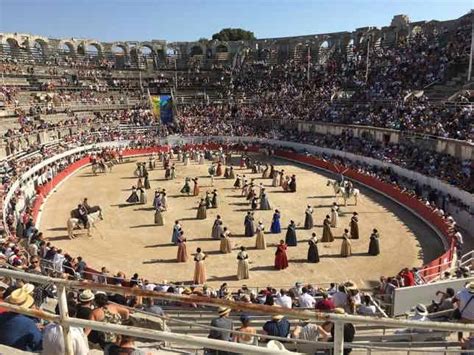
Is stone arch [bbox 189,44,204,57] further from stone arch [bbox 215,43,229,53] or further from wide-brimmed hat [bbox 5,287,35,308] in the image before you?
wide-brimmed hat [bbox 5,287,35,308]

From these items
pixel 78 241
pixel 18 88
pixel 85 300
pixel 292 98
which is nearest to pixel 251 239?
pixel 78 241

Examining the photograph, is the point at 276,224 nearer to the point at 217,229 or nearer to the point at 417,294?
the point at 217,229

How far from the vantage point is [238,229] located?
21062mm

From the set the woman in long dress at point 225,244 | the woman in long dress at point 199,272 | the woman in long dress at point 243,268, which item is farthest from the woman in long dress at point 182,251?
the woman in long dress at point 243,268

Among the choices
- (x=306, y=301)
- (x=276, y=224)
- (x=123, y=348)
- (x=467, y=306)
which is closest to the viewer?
(x=123, y=348)

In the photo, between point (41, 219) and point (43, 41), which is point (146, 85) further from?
point (41, 219)

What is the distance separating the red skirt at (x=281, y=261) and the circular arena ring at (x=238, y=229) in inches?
10.4

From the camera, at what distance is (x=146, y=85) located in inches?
2441

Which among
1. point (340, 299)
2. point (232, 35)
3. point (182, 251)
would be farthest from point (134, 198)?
point (232, 35)

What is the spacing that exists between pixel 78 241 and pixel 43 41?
50907 millimetres

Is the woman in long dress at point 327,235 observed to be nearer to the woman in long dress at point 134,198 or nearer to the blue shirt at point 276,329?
the woman in long dress at point 134,198

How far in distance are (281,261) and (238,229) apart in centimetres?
482

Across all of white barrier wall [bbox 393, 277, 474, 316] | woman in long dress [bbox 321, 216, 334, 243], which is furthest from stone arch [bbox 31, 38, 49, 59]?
white barrier wall [bbox 393, 277, 474, 316]

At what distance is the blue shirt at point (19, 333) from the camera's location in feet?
15.0
